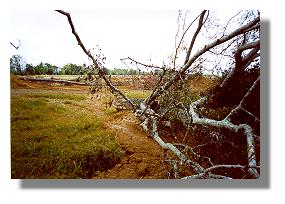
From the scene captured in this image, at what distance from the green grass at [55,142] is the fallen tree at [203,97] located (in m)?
0.25

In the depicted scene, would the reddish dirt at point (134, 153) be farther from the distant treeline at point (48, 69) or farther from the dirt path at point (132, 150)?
the distant treeline at point (48, 69)

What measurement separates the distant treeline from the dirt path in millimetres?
180

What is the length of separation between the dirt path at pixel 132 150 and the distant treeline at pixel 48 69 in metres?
0.18

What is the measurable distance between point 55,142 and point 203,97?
0.86m

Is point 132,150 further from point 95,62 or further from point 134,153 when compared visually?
point 95,62

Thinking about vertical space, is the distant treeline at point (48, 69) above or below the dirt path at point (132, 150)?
above

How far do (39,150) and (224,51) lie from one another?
115 cm

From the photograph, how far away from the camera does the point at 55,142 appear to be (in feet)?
7.06

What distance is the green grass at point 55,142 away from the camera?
213 centimetres

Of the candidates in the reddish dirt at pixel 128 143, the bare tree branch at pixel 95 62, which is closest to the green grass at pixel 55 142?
the reddish dirt at pixel 128 143

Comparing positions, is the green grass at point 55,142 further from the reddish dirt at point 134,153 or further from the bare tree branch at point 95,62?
the bare tree branch at point 95,62
